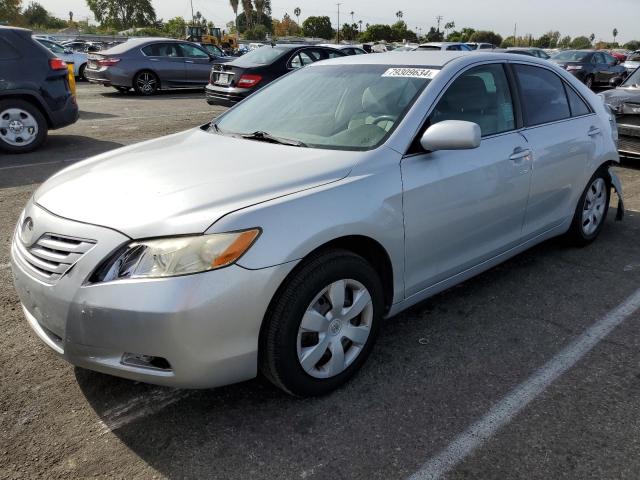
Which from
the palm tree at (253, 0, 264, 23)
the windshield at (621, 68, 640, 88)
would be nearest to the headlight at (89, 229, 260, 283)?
the windshield at (621, 68, 640, 88)

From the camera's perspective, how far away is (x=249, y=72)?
12047 mm

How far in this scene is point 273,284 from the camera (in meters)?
2.38

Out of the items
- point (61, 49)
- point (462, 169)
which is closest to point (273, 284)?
point (462, 169)

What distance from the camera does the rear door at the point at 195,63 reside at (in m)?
17.0

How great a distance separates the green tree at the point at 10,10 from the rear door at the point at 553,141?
80347 millimetres

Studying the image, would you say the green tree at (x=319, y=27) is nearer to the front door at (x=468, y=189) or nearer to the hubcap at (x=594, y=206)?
the hubcap at (x=594, y=206)

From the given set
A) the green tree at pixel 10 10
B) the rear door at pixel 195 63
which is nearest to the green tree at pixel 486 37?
the green tree at pixel 10 10

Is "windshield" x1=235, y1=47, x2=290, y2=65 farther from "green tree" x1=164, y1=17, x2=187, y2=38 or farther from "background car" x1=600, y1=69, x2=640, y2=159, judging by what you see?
"green tree" x1=164, y1=17, x2=187, y2=38

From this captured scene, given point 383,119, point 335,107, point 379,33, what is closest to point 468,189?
point 383,119

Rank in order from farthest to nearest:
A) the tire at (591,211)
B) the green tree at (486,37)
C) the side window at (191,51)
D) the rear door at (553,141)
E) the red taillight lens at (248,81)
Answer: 1. the green tree at (486,37)
2. the side window at (191,51)
3. the red taillight lens at (248,81)
4. the tire at (591,211)
5. the rear door at (553,141)

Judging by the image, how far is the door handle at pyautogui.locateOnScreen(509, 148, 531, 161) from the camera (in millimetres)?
3625

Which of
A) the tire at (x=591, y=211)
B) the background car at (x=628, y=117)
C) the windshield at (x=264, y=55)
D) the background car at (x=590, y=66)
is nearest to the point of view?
the tire at (x=591, y=211)

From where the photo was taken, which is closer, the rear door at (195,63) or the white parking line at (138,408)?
the white parking line at (138,408)

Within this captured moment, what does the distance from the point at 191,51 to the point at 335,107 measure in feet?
49.2
